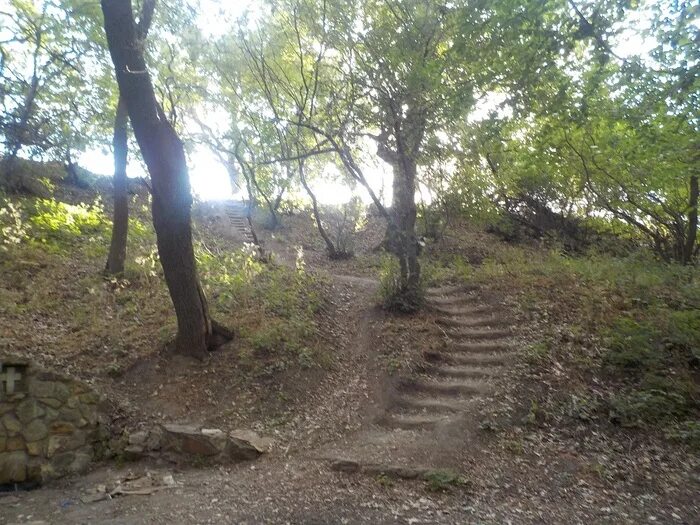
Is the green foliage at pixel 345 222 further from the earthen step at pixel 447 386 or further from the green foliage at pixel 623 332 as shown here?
the earthen step at pixel 447 386

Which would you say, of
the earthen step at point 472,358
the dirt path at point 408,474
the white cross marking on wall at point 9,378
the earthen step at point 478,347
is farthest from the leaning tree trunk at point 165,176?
the earthen step at point 478,347

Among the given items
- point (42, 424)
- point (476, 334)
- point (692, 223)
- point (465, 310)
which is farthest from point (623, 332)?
point (42, 424)

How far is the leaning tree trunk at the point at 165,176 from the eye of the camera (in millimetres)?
6594

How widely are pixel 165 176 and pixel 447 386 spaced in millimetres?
4727

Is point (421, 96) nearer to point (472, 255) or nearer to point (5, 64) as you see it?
point (472, 255)

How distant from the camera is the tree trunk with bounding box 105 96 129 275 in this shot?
374 inches

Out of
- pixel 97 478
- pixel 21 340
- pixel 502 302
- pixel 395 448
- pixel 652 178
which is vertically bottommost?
pixel 97 478

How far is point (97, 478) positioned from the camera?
532 cm

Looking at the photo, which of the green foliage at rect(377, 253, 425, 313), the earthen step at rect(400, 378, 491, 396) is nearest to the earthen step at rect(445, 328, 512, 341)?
the green foliage at rect(377, 253, 425, 313)

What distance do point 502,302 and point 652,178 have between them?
4.50 meters

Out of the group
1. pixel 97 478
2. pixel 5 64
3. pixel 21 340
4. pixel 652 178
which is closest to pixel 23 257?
pixel 21 340

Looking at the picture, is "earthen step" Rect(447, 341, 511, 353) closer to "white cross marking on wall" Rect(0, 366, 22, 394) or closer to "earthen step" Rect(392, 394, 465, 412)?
"earthen step" Rect(392, 394, 465, 412)

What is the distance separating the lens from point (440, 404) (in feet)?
21.1

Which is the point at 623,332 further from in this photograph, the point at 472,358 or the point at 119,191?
the point at 119,191
